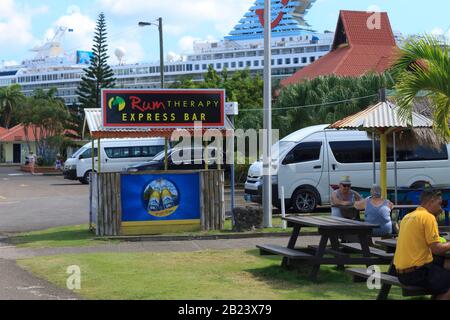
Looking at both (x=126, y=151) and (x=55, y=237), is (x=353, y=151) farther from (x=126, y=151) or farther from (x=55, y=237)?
(x=126, y=151)

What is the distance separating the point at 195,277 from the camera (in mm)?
9727

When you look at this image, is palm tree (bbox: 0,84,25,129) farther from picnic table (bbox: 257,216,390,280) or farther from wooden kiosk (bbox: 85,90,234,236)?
picnic table (bbox: 257,216,390,280)

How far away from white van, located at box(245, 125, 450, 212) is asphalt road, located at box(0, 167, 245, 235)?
9.06ft

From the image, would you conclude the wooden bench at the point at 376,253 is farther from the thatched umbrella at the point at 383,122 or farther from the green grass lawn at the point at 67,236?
the thatched umbrella at the point at 383,122

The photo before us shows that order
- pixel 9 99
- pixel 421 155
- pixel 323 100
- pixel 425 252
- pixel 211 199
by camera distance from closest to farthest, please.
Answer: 1. pixel 425 252
2. pixel 211 199
3. pixel 421 155
4. pixel 323 100
5. pixel 9 99

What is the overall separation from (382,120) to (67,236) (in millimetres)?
6931

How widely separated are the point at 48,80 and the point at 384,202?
473 ft

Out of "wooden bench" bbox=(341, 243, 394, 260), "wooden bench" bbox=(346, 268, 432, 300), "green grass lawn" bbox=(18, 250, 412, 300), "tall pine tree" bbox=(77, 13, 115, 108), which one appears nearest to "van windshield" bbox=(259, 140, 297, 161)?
"green grass lawn" bbox=(18, 250, 412, 300)

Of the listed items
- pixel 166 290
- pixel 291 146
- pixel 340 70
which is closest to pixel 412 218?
pixel 166 290

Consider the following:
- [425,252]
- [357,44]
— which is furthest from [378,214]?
[357,44]

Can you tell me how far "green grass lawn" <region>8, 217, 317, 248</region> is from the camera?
14.1 meters

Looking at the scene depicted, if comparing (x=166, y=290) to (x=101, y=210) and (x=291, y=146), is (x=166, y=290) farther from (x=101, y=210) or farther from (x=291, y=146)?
(x=291, y=146)

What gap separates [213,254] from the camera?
39.8ft

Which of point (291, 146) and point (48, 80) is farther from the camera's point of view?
point (48, 80)
